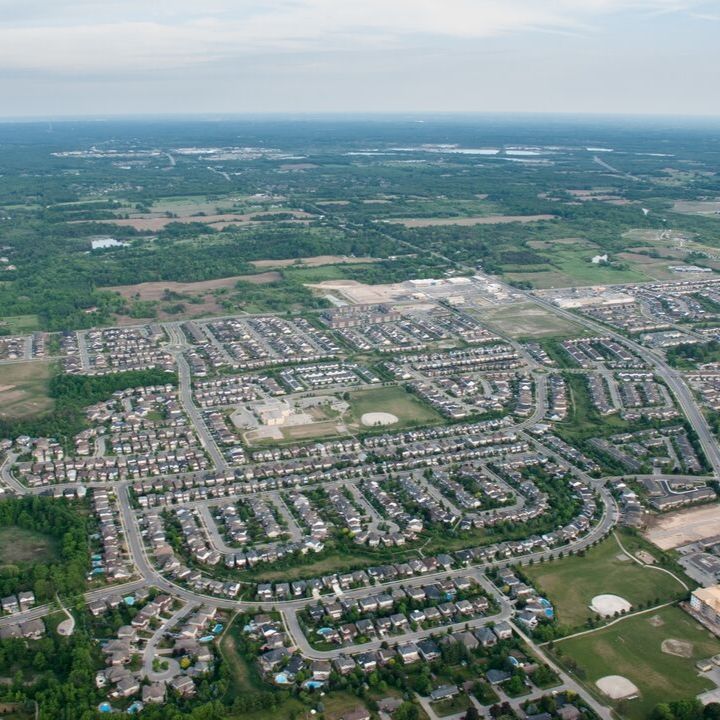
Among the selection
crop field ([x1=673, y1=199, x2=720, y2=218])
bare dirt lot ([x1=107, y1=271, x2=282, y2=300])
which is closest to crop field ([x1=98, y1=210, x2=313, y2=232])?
bare dirt lot ([x1=107, y1=271, x2=282, y2=300])

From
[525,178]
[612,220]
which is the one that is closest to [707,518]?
[612,220]

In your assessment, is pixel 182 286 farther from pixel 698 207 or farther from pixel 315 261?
pixel 698 207

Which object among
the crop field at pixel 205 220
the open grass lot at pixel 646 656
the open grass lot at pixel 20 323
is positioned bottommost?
the open grass lot at pixel 646 656

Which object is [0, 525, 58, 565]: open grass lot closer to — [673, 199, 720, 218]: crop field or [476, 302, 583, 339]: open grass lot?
[476, 302, 583, 339]: open grass lot

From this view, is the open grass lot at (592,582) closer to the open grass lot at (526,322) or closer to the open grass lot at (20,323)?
the open grass lot at (526,322)

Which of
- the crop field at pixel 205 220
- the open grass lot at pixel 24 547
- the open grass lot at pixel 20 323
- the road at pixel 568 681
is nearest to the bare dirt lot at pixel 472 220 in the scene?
the crop field at pixel 205 220

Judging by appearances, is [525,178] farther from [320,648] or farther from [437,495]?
[320,648]

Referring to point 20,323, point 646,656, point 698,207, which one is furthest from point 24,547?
point 698,207
